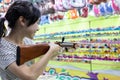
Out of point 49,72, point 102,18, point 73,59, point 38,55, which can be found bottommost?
point 49,72

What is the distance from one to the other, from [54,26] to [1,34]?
89cm

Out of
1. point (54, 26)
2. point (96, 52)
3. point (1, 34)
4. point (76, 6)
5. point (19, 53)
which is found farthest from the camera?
point (54, 26)

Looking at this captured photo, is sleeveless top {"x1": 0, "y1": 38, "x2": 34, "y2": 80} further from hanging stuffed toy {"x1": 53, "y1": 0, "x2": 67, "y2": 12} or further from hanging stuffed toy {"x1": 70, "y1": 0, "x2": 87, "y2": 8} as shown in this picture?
hanging stuffed toy {"x1": 53, "y1": 0, "x2": 67, "y2": 12}

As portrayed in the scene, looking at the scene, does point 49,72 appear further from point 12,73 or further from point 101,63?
point 12,73

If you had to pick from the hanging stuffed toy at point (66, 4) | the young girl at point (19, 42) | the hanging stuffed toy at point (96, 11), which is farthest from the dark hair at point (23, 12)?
the hanging stuffed toy at point (66, 4)

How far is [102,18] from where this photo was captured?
1.62 metres

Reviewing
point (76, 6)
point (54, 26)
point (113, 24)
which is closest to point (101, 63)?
point (113, 24)

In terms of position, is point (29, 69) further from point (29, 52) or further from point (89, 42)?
point (89, 42)

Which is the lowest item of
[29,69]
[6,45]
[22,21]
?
[29,69]

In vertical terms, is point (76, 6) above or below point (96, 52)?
above

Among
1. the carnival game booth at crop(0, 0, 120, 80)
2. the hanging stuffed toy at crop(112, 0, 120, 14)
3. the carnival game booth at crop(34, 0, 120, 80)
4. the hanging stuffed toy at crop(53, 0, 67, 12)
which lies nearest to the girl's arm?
the carnival game booth at crop(0, 0, 120, 80)

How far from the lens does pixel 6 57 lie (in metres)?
1.15

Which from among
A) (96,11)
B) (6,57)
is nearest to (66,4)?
(96,11)

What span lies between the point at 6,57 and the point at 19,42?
0.11m
